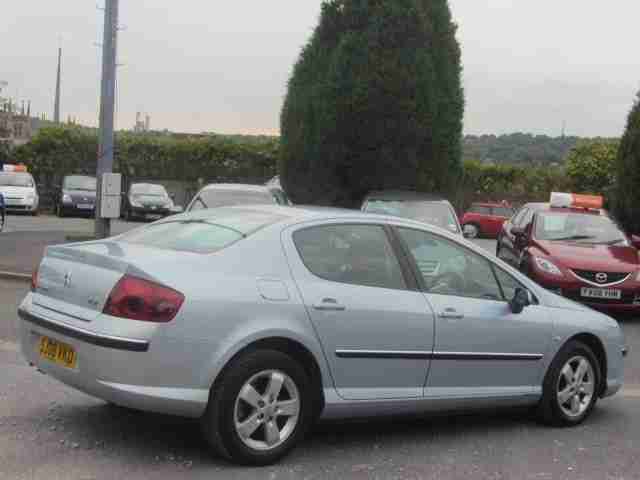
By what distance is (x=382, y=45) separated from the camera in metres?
18.7

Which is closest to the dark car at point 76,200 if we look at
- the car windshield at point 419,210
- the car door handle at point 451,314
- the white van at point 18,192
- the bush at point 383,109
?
the white van at point 18,192

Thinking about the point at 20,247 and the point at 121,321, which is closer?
the point at 121,321

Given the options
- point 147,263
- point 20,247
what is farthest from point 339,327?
point 20,247

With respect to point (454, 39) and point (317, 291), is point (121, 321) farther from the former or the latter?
point (454, 39)

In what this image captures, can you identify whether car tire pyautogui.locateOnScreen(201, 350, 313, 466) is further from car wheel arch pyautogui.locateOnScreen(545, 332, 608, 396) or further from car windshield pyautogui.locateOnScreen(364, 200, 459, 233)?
car windshield pyautogui.locateOnScreen(364, 200, 459, 233)

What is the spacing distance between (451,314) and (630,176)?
13.5 metres

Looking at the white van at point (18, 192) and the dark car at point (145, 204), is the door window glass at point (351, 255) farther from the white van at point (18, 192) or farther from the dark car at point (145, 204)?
the white van at point (18, 192)

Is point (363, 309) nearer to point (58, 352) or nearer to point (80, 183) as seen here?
point (58, 352)

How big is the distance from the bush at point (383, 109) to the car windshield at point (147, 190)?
43.8ft

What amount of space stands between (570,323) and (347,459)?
78.6 inches

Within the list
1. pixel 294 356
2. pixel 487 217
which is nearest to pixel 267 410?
pixel 294 356

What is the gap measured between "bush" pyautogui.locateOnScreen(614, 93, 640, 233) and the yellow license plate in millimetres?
14610

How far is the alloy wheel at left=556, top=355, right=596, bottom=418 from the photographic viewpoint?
6.43 metres

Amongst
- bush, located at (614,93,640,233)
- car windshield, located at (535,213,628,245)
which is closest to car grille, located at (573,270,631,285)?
car windshield, located at (535,213,628,245)
